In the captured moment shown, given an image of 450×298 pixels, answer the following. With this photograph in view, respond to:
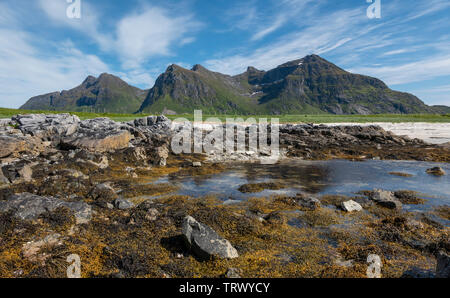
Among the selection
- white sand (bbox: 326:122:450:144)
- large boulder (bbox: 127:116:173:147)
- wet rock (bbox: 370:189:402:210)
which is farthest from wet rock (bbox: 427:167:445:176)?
large boulder (bbox: 127:116:173:147)

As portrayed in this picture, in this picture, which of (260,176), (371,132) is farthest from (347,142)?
(260,176)

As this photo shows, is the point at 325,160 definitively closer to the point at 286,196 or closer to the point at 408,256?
the point at 286,196

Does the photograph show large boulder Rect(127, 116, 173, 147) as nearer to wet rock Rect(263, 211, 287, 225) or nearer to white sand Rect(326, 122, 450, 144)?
wet rock Rect(263, 211, 287, 225)

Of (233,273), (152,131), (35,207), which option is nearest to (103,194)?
(35,207)

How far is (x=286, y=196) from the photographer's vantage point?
12453mm

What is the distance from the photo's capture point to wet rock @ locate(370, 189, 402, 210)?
35.1 feet

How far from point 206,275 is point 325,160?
22.0 meters

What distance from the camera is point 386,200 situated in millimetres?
11086

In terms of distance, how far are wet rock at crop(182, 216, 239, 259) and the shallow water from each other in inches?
212

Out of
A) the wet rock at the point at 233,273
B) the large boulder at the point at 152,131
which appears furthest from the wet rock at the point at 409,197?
the large boulder at the point at 152,131

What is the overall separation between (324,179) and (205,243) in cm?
1242

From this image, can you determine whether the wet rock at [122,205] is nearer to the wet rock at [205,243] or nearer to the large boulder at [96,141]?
the wet rock at [205,243]

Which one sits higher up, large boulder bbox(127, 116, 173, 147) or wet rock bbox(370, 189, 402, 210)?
large boulder bbox(127, 116, 173, 147)

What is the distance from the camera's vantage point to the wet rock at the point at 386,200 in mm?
10695
